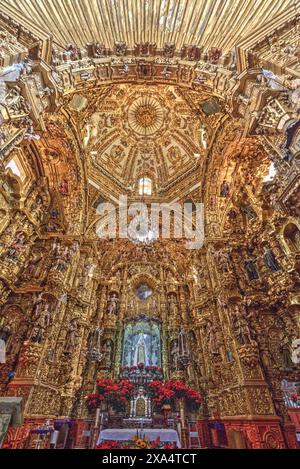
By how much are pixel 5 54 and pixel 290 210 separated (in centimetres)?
902

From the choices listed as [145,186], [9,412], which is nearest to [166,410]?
[9,412]

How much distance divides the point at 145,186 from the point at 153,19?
9144 millimetres

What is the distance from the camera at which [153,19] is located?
9047 mm

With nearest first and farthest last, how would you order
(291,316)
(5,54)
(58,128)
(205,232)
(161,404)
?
(5,54) → (291,316) → (161,404) → (58,128) → (205,232)

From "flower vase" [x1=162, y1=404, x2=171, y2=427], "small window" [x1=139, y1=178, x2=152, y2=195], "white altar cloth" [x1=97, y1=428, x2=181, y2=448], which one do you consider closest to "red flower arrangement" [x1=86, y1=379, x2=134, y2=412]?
"flower vase" [x1=162, y1=404, x2=171, y2=427]

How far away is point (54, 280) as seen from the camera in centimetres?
1024

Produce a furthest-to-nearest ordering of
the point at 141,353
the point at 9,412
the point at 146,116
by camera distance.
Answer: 1. the point at 146,116
2. the point at 141,353
3. the point at 9,412

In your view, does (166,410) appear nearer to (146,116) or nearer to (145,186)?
(145,186)

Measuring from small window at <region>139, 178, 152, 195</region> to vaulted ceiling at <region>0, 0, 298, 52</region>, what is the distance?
846cm

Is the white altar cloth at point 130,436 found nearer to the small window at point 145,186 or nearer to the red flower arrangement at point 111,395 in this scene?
the red flower arrangement at point 111,395

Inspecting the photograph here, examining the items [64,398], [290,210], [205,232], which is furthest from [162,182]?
[64,398]

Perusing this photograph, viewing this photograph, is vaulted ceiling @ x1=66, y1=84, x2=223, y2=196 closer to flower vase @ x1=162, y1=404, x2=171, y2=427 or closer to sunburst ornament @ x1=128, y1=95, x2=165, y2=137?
sunburst ornament @ x1=128, y1=95, x2=165, y2=137

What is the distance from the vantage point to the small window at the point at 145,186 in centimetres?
1658

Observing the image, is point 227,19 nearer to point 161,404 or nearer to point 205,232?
point 205,232
